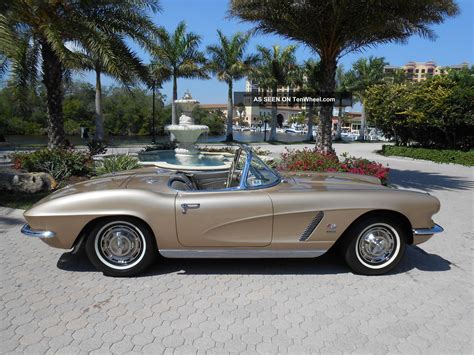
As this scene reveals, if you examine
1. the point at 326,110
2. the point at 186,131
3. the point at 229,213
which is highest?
the point at 326,110

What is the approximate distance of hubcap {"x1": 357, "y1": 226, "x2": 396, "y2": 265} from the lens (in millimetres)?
3887

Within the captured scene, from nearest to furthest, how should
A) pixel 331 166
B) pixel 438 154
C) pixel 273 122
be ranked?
1. pixel 331 166
2. pixel 438 154
3. pixel 273 122

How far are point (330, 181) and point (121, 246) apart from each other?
2.41m

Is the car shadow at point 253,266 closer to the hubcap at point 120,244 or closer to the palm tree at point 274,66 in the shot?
the hubcap at point 120,244

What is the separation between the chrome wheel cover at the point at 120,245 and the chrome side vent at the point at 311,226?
160 centimetres

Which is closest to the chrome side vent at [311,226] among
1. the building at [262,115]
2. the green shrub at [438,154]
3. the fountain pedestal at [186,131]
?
the fountain pedestal at [186,131]

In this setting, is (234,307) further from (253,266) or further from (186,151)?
(186,151)

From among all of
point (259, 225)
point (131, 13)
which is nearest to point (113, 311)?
point (259, 225)

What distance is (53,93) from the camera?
444 inches

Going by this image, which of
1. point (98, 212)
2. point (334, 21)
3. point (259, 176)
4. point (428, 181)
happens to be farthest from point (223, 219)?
point (428, 181)

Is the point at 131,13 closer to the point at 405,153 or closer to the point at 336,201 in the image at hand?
the point at 336,201

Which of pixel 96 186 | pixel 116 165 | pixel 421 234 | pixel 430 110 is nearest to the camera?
pixel 421 234

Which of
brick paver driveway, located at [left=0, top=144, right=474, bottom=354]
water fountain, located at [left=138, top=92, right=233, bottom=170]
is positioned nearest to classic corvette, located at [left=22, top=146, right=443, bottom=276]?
brick paver driveway, located at [left=0, top=144, right=474, bottom=354]

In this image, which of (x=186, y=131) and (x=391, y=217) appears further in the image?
(x=186, y=131)
